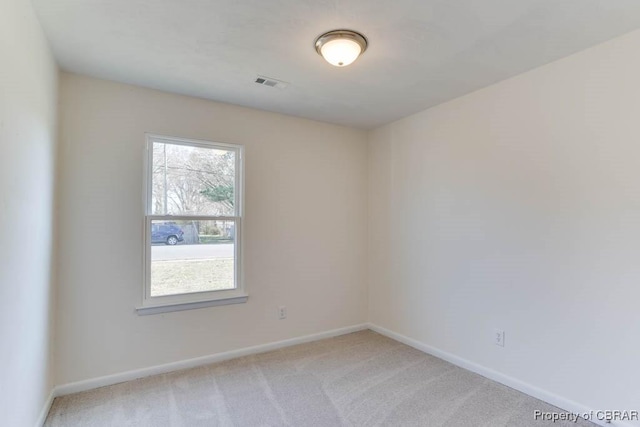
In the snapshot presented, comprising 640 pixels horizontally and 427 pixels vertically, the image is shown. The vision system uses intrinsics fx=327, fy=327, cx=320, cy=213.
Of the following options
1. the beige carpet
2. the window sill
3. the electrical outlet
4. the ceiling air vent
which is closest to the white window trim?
the window sill

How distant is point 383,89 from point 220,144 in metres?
1.62

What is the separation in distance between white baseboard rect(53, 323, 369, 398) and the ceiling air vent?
2.51m

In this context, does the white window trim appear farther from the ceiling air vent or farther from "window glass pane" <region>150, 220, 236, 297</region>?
the ceiling air vent

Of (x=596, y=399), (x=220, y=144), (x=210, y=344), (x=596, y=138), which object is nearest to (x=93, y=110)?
(x=220, y=144)

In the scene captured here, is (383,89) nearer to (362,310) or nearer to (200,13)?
(200,13)

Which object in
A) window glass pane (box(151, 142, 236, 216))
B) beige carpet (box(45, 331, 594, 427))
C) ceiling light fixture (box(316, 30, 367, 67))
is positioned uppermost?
ceiling light fixture (box(316, 30, 367, 67))

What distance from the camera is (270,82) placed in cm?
276

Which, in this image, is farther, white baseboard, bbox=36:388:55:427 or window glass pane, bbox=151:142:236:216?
window glass pane, bbox=151:142:236:216

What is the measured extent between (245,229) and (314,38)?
190 centimetres

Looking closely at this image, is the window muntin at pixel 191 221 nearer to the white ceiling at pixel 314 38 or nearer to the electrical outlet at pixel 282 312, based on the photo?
the electrical outlet at pixel 282 312

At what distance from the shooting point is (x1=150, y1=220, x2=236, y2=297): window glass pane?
2.90 m

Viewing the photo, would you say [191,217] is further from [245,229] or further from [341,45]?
[341,45]

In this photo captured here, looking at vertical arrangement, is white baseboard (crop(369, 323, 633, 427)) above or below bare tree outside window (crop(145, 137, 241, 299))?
below

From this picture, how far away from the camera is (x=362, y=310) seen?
4102 millimetres
